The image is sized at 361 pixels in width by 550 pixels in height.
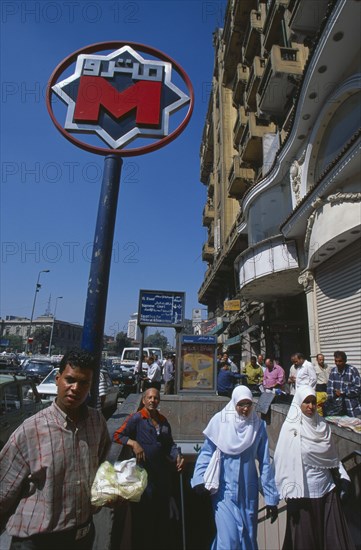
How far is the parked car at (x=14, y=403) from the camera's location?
18.9ft

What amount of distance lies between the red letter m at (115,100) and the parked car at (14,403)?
16.9 ft

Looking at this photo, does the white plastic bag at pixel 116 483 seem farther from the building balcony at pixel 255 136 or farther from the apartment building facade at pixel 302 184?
the building balcony at pixel 255 136

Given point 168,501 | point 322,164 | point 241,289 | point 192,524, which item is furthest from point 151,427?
point 241,289

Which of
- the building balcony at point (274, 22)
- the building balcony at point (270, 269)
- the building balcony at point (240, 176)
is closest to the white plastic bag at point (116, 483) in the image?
the building balcony at point (270, 269)

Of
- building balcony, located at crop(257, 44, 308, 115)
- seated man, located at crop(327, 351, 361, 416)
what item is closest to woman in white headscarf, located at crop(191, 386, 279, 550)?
seated man, located at crop(327, 351, 361, 416)

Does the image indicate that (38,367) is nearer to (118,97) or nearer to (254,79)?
(118,97)

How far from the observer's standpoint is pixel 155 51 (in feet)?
13.5

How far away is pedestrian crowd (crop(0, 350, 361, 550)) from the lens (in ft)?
5.53

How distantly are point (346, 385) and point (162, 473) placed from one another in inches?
135

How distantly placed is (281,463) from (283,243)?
9500 mm

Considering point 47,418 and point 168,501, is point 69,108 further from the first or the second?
point 168,501

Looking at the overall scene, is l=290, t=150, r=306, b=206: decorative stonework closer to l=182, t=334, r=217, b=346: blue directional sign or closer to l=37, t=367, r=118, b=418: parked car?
l=182, t=334, r=217, b=346: blue directional sign

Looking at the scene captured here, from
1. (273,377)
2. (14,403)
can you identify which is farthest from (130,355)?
(14,403)

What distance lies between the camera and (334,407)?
5.36 metres
